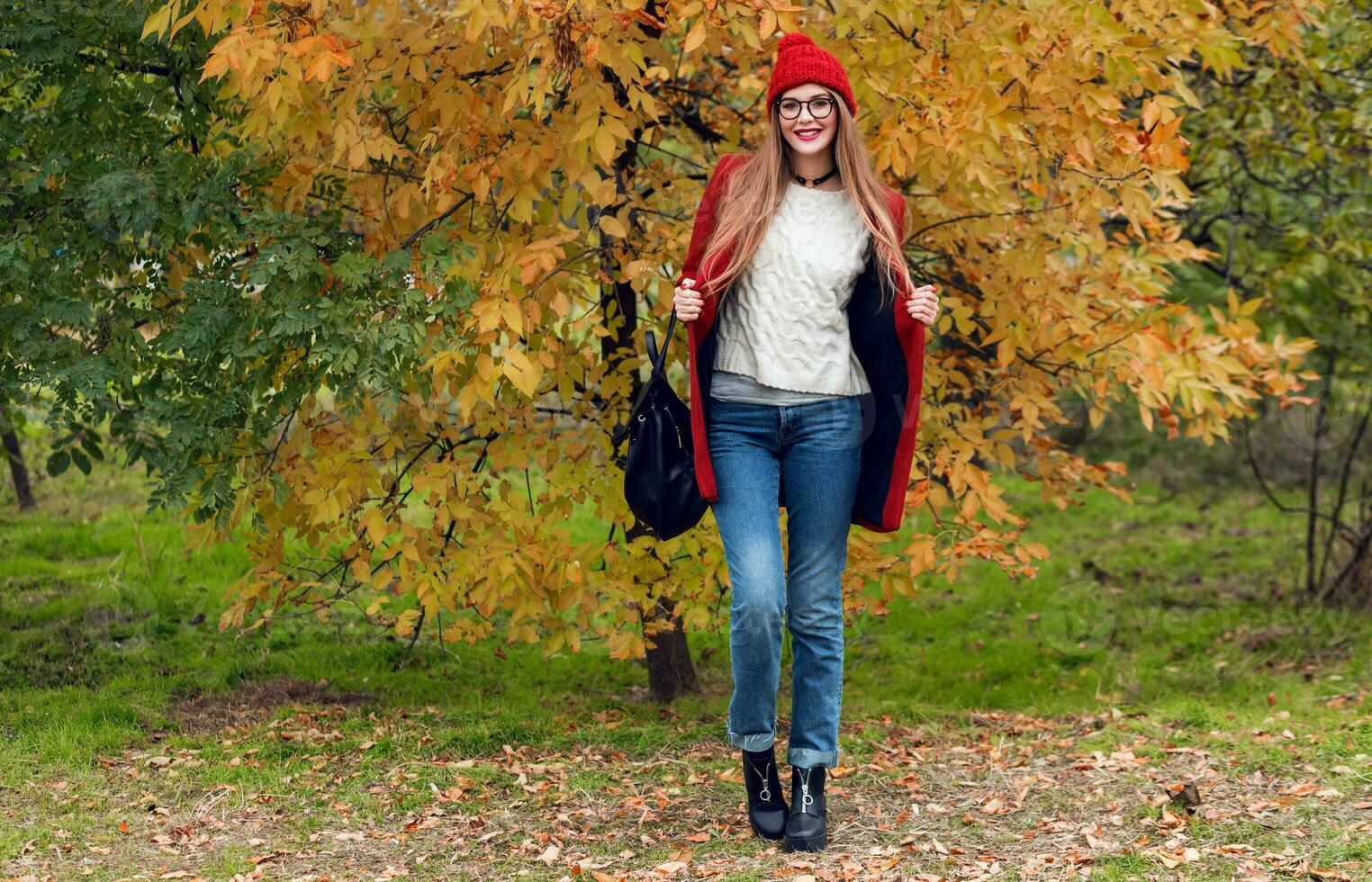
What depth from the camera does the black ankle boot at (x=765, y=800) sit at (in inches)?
133

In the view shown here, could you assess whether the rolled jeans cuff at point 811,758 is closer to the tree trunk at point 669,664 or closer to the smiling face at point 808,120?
the smiling face at point 808,120

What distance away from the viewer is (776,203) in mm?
3266

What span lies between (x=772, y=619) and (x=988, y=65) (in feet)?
5.38

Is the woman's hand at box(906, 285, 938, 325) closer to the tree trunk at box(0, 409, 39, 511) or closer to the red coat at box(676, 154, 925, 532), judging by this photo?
the red coat at box(676, 154, 925, 532)

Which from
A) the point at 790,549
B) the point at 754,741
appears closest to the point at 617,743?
the point at 754,741

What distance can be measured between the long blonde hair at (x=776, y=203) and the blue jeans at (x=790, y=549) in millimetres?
334

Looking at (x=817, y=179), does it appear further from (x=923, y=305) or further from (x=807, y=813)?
(x=807, y=813)

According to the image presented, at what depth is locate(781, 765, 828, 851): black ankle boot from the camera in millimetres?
3326

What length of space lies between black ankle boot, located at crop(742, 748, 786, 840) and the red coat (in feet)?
2.27

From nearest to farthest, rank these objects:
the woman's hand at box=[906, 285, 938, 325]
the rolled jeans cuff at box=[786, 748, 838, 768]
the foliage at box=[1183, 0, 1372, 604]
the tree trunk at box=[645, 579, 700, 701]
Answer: the woman's hand at box=[906, 285, 938, 325], the rolled jeans cuff at box=[786, 748, 838, 768], the tree trunk at box=[645, 579, 700, 701], the foliage at box=[1183, 0, 1372, 604]

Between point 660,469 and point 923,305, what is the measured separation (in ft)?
2.54

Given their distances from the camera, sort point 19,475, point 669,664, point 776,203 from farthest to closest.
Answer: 1. point 19,475
2. point 669,664
3. point 776,203

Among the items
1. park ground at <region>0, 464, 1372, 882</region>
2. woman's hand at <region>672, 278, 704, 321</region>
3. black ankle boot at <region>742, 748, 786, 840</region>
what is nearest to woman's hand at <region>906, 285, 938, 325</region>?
woman's hand at <region>672, 278, 704, 321</region>

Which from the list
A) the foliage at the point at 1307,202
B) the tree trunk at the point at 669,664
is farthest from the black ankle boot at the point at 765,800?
the foliage at the point at 1307,202
